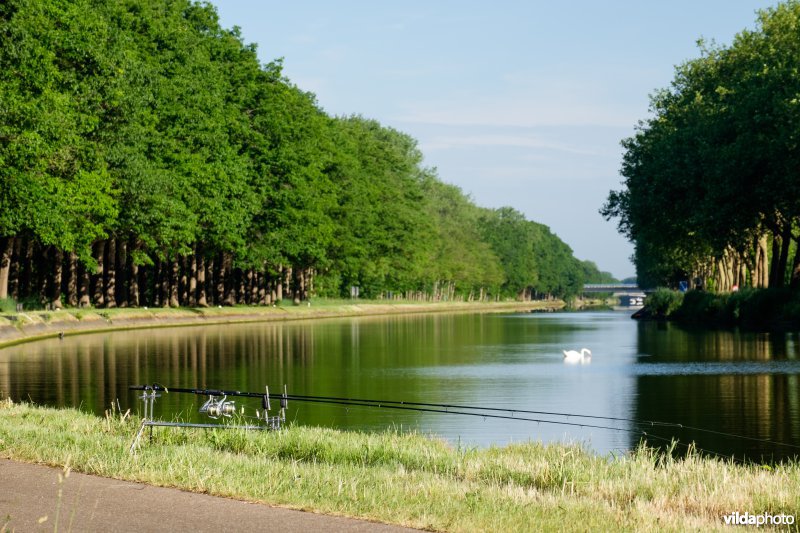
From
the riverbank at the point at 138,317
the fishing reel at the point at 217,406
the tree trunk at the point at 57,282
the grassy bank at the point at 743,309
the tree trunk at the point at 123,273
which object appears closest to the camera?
the fishing reel at the point at 217,406

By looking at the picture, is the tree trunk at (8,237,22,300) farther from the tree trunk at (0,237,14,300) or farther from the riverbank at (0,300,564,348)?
the tree trunk at (0,237,14,300)

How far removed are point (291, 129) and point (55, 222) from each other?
4515 cm

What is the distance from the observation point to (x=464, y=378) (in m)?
36.7

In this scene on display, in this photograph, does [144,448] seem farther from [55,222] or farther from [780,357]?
[55,222]

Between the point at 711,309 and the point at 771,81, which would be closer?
the point at 771,81

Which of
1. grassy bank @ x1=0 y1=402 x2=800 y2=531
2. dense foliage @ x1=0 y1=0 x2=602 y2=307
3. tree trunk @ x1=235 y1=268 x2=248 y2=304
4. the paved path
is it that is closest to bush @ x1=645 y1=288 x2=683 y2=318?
dense foliage @ x1=0 y1=0 x2=602 y2=307

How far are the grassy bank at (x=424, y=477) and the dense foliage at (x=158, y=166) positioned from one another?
114 feet

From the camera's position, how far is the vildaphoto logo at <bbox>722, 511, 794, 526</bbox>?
11906 millimetres

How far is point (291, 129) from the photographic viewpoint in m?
95.4

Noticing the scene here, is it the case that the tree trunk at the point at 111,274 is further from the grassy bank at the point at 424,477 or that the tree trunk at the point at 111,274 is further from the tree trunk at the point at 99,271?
the grassy bank at the point at 424,477

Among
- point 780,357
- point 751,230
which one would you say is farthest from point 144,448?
point 751,230

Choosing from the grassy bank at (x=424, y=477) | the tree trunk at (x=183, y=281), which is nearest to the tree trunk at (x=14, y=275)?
the tree trunk at (x=183, y=281)

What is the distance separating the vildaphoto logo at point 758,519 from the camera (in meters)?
11.9

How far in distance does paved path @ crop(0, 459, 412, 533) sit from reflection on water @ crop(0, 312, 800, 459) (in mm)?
9778
